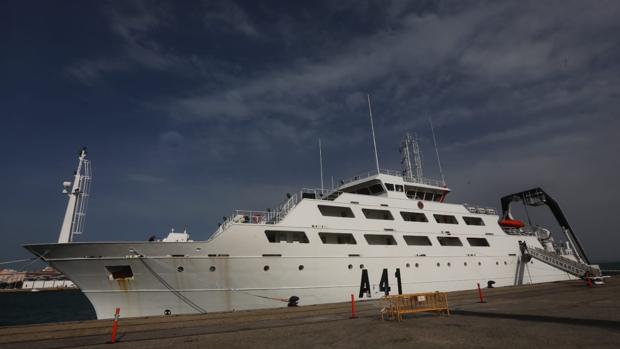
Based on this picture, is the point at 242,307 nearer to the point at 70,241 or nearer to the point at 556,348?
the point at 70,241

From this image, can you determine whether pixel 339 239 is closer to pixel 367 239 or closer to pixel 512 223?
pixel 367 239

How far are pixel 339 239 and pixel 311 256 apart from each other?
262 cm

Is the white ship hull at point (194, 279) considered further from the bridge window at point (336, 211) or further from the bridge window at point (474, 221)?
the bridge window at point (474, 221)

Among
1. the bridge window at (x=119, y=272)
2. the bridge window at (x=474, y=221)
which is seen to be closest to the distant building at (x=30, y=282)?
the bridge window at (x=119, y=272)

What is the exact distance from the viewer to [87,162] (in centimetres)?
1512

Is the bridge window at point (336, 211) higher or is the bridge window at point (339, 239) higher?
the bridge window at point (336, 211)

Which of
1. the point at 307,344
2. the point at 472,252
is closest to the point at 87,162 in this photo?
the point at 307,344

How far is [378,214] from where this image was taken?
20.4 metres

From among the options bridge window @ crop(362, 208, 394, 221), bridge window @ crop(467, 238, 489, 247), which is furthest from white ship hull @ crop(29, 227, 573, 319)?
bridge window @ crop(467, 238, 489, 247)

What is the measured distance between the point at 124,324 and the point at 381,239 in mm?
13457

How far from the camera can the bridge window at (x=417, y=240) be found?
66.3 ft

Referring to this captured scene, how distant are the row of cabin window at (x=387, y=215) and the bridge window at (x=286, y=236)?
2.22 m

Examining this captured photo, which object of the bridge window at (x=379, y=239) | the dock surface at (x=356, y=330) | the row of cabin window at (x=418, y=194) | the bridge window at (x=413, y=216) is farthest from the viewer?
the row of cabin window at (x=418, y=194)

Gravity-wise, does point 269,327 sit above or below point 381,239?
below
